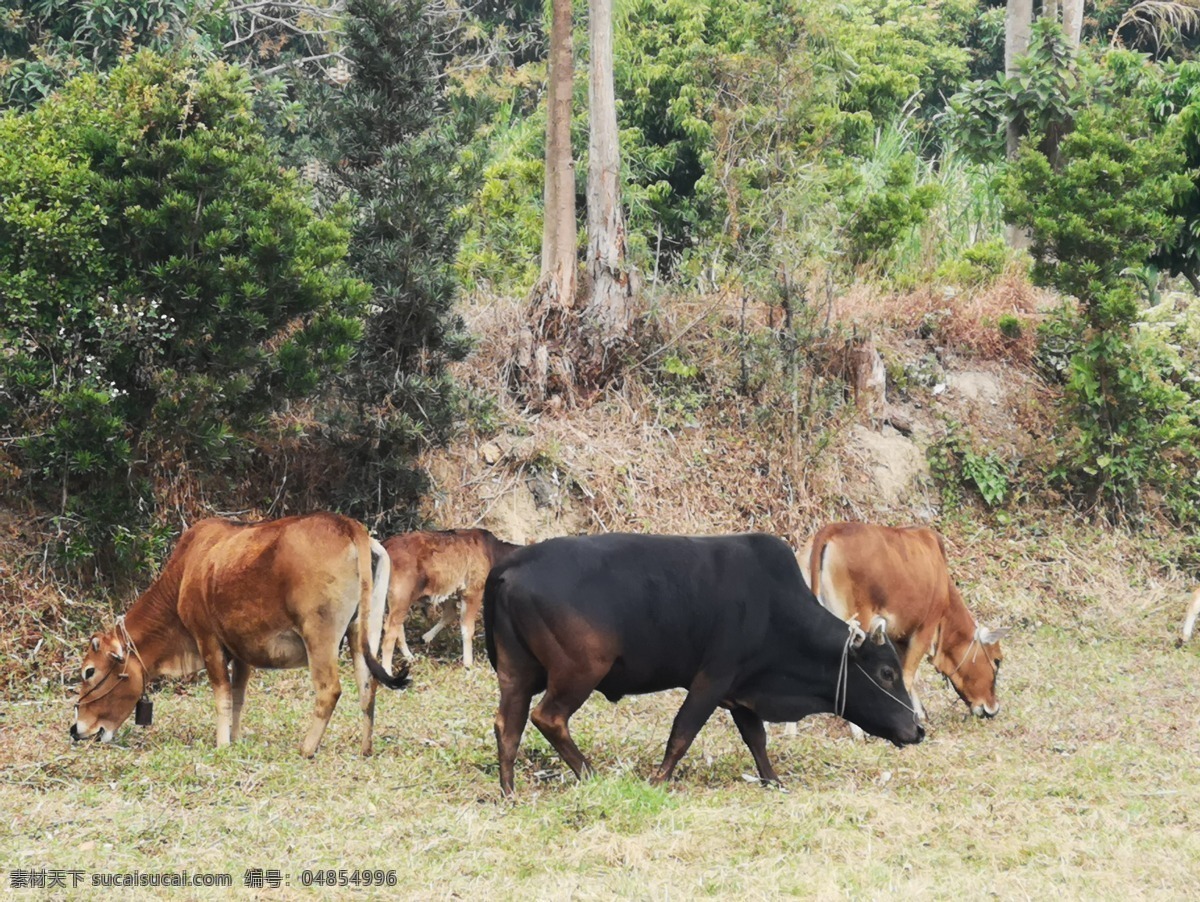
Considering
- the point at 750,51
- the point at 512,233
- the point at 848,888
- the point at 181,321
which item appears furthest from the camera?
the point at 512,233

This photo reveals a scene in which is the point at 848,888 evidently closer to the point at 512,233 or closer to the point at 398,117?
the point at 398,117

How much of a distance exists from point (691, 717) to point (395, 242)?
5.47 meters

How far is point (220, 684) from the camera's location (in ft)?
28.9

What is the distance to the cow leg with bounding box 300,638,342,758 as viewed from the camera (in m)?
8.41

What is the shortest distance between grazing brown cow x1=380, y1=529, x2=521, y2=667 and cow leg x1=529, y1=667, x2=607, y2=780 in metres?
3.60

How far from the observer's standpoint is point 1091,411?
1517 centimetres

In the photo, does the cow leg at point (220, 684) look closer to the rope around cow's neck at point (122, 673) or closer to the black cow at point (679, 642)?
the rope around cow's neck at point (122, 673)

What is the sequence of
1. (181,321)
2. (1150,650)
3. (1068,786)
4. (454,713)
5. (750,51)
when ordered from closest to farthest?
(1068,786) → (454,713) → (181,321) → (1150,650) → (750,51)

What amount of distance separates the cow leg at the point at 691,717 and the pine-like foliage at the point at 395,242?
4.77 meters

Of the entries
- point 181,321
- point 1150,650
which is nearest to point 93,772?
point 181,321

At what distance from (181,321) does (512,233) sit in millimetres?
7975

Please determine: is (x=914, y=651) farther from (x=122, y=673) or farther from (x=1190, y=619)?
(x=122, y=673)

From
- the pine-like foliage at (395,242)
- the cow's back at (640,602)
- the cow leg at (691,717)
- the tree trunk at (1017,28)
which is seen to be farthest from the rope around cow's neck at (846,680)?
the tree trunk at (1017,28)

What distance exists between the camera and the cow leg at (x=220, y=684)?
28.6 feet
